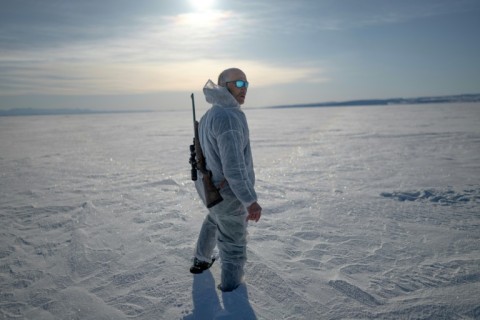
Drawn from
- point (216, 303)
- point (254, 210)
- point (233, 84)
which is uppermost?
point (233, 84)

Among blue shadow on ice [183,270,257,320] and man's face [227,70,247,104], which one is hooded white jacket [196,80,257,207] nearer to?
man's face [227,70,247,104]

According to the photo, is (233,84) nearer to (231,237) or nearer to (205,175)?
(205,175)

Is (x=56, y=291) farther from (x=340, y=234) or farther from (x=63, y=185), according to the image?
(x=63, y=185)

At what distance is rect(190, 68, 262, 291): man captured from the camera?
7.23ft

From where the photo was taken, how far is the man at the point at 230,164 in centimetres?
220

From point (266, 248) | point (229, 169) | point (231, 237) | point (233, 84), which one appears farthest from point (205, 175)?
point (266, 248)

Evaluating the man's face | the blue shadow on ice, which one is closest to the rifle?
the man's face

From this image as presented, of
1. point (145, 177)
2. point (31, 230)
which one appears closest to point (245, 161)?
point (31, 230)

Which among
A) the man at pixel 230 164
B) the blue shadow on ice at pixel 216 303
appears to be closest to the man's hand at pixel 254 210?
the man at pixel 230 164

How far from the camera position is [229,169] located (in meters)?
2.22

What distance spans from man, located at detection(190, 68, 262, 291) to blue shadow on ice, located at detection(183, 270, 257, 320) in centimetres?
9

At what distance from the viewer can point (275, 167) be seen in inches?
319

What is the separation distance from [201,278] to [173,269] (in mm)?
342

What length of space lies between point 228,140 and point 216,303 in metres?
1.38
